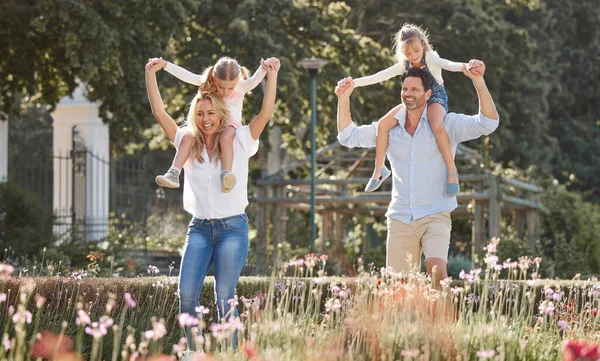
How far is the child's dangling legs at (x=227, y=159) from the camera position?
636cm

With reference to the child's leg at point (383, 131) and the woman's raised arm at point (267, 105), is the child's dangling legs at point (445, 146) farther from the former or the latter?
the woman's raised arm at point (267, 105)

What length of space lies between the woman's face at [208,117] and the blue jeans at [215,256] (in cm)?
50

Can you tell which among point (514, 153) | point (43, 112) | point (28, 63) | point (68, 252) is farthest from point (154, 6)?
point (43, 112)

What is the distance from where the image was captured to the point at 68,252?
17.2 meters

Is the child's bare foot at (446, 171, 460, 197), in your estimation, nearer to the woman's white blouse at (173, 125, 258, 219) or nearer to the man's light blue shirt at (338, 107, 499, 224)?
the man's light blue shirt at (338, 107, 499, 224)

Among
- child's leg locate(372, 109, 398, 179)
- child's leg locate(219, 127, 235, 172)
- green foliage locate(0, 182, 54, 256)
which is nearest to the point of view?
child's leg locate(219, 127, 235, 172)

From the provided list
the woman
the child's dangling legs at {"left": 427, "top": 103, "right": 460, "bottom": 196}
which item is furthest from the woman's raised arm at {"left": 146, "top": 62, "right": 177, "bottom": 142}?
the child's dangling legs at {"left": 427, "top": 103, "right": 460, "bottom": 196}

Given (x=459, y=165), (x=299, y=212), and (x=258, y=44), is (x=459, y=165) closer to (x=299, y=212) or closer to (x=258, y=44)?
(x=258, y=44)

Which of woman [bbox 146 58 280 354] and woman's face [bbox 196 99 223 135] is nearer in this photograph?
woman [bbox 146 58 280 354]

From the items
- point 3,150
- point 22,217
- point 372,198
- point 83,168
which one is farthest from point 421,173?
point 83,168

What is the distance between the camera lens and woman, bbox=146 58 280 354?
6410 mm

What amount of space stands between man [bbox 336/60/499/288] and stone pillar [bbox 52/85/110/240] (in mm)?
14653

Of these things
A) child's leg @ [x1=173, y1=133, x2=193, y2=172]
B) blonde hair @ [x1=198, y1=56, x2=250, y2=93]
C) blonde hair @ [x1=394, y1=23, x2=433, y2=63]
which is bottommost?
child's leg @ [x1=173, y1=133, x2=193, y2=172]

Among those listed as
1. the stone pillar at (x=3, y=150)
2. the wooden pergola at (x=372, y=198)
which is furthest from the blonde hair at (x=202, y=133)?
the stone pillar at (x=3, y=150)
